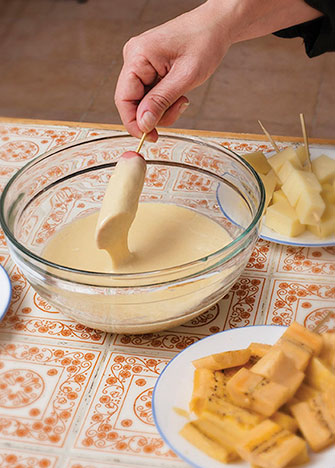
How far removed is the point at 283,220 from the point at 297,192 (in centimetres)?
5

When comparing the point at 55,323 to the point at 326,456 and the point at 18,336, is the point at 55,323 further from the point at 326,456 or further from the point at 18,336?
the point at 326,456

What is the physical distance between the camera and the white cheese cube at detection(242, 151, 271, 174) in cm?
126

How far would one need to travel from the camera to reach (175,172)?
130cm

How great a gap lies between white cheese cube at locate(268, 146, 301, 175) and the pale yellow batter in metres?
0.16

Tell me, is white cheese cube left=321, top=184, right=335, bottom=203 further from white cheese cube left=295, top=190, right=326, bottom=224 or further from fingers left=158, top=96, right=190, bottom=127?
fingers left=158, top=96, right=190, bottom=127

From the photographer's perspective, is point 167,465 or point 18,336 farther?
point 18,336

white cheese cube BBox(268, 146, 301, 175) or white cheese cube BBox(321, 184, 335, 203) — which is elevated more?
white cheese cube BBox(268, 146, 301, 175)

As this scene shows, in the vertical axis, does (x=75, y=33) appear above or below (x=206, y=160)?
below

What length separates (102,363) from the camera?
3.15 feet

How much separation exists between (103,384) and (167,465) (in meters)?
0.16

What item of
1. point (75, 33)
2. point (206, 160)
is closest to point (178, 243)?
point (206, 160)

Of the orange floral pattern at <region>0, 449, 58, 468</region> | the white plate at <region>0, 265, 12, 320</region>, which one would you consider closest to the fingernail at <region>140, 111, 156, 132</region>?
the white plate at <region>0, 265, 12, 320</region>

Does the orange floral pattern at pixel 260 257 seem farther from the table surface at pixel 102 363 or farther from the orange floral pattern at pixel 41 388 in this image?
the orange floral pattern at pixel 41 388

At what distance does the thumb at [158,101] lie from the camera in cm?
114
